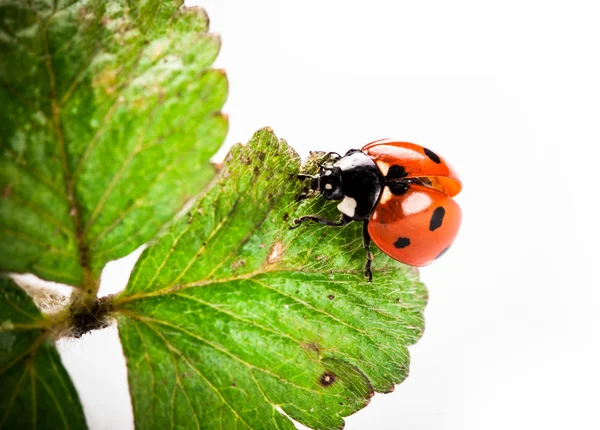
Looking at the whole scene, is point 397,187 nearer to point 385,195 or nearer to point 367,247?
point 385,195

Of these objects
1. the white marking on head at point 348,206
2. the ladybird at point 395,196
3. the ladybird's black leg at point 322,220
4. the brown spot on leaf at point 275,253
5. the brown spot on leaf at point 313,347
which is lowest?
the brown spot on leaf at point 313,347

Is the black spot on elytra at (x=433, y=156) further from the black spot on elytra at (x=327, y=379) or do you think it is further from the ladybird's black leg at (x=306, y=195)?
the black spot on elytra at (x=327, y=379)

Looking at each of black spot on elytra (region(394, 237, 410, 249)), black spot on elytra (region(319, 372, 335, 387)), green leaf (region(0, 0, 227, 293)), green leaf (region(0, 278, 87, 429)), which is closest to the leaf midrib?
green leaf (region(0, 0, 227, 293))

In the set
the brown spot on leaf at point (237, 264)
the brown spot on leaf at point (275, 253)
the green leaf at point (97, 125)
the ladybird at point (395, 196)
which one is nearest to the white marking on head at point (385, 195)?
the ladybird at point (395, 196)

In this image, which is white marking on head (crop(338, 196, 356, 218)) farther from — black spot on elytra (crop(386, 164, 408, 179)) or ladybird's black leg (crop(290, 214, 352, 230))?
black spot on elytra (crop(386, 164, 408, 179))

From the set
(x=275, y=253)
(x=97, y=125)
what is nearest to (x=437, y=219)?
(x=275, y=253)

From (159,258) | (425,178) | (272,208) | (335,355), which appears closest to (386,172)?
(425,178)

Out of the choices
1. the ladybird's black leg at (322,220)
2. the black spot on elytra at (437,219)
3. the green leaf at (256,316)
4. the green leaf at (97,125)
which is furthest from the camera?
the black spot on elytra at (437,219)
